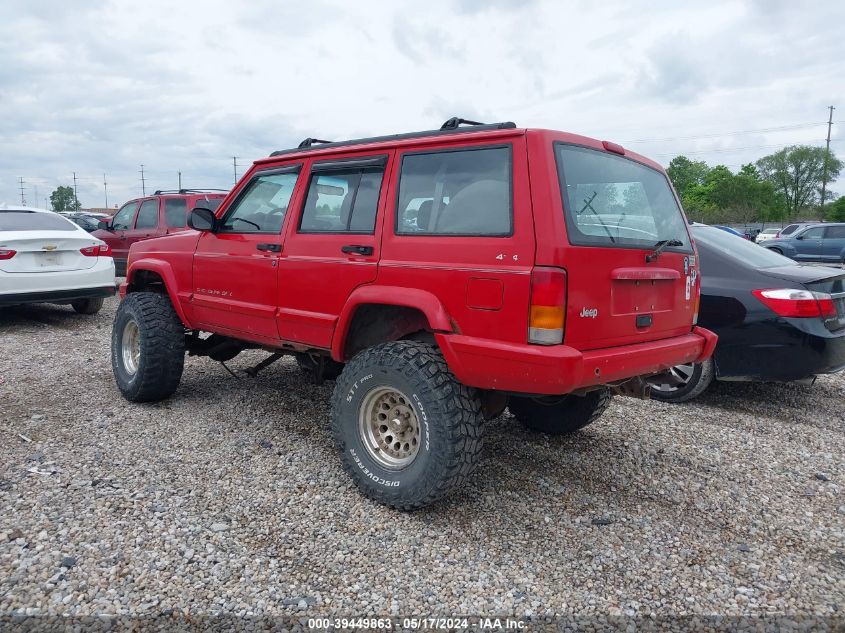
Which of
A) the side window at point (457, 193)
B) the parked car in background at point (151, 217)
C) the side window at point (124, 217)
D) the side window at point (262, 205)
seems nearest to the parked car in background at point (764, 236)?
the parked car in background at point (151, 217)

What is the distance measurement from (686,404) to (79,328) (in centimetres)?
724

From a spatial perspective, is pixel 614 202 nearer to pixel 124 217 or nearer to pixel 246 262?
pixel 246 262

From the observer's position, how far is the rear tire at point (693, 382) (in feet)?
16.6

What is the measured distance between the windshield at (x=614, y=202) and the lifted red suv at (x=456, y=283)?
12 mm

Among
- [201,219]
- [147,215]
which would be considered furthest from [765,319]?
[147,215]

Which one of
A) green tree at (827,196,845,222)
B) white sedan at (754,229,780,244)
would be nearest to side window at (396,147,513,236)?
white sedan at (754,229,780,244)

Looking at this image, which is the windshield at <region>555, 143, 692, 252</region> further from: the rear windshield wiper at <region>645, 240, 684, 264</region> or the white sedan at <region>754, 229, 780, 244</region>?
the white sedan at <region>754, 229, 780, 244</region>

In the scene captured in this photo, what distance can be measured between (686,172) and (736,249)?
10959 centimetres

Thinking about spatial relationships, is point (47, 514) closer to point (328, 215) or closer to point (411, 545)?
point (411, 545)

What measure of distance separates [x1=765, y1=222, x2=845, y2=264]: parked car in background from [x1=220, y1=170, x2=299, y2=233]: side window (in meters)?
21.1

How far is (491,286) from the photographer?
292 cm

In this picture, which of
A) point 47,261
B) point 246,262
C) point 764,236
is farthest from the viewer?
point 764,236

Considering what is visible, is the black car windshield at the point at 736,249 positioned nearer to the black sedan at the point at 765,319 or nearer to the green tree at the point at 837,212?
the black sedan at the point at 765,319

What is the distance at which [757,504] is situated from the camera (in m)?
3.53
